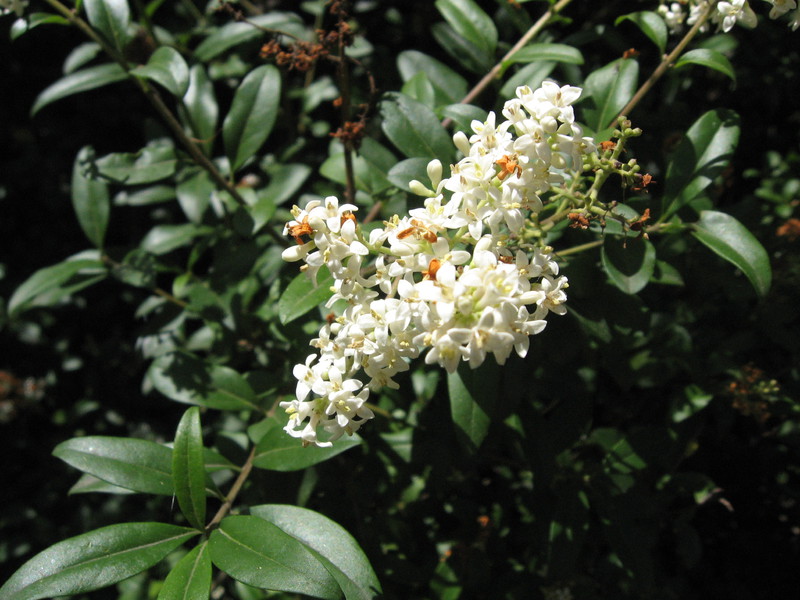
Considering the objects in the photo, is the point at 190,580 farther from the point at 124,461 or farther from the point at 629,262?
the point at 629,262

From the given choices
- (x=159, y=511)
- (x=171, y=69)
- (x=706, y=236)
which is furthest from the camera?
(x=159, y=511)

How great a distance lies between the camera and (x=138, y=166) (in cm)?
245

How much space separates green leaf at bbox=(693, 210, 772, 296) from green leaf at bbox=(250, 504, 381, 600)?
1.37 metres

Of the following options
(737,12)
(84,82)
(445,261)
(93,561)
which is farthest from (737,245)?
(84,82)

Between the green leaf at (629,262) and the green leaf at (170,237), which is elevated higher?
the green leaf at (629,262)

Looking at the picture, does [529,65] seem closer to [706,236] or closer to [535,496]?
[706,236]

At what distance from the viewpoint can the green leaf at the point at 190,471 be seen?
174 cm

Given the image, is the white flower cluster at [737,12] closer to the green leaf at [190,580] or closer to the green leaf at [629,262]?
the green leaf at [629,262]

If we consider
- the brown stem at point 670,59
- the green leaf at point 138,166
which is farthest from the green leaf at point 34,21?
the brown stem at point 670,59

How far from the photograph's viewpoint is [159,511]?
3617mm

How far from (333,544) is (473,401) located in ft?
1.95

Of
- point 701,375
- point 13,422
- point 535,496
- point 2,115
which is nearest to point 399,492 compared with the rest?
point 535,496

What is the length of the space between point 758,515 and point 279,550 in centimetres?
268

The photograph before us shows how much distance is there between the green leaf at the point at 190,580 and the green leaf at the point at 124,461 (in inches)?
11.1
